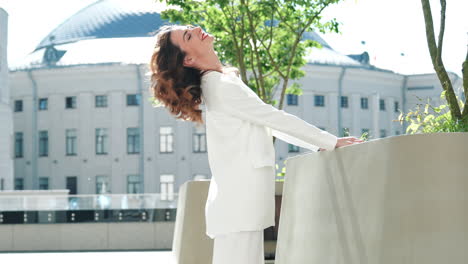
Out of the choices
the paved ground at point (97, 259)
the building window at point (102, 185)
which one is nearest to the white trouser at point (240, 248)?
the paved ground at point (97, 259)

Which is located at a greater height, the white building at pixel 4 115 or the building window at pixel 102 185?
the white building at pixel 4 115

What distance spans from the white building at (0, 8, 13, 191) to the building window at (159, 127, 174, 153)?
10.4 metres

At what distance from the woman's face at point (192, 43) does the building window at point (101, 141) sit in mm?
46168

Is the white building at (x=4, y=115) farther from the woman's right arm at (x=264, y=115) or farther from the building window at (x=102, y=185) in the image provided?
the woman's right arm at (x=264, y=115)

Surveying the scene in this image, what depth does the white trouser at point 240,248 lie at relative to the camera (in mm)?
3705

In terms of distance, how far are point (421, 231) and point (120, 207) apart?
20.8 meters

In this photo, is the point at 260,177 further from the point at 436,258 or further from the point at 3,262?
the point at 3,262

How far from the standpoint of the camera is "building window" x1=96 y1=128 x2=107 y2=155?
4959 cm

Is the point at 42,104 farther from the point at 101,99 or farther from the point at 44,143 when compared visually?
the point at 101,99

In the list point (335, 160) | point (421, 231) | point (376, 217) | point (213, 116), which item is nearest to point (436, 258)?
point (421, 231)

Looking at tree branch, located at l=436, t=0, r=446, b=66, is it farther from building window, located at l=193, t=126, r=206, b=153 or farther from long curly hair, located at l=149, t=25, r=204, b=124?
building window, located at l=193, t=126, r=206, b=153

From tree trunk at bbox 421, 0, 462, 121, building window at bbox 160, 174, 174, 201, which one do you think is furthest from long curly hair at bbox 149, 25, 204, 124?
building window at bbox 160, 174, 174, 201

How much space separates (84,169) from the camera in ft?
163

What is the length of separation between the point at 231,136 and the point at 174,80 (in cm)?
40
